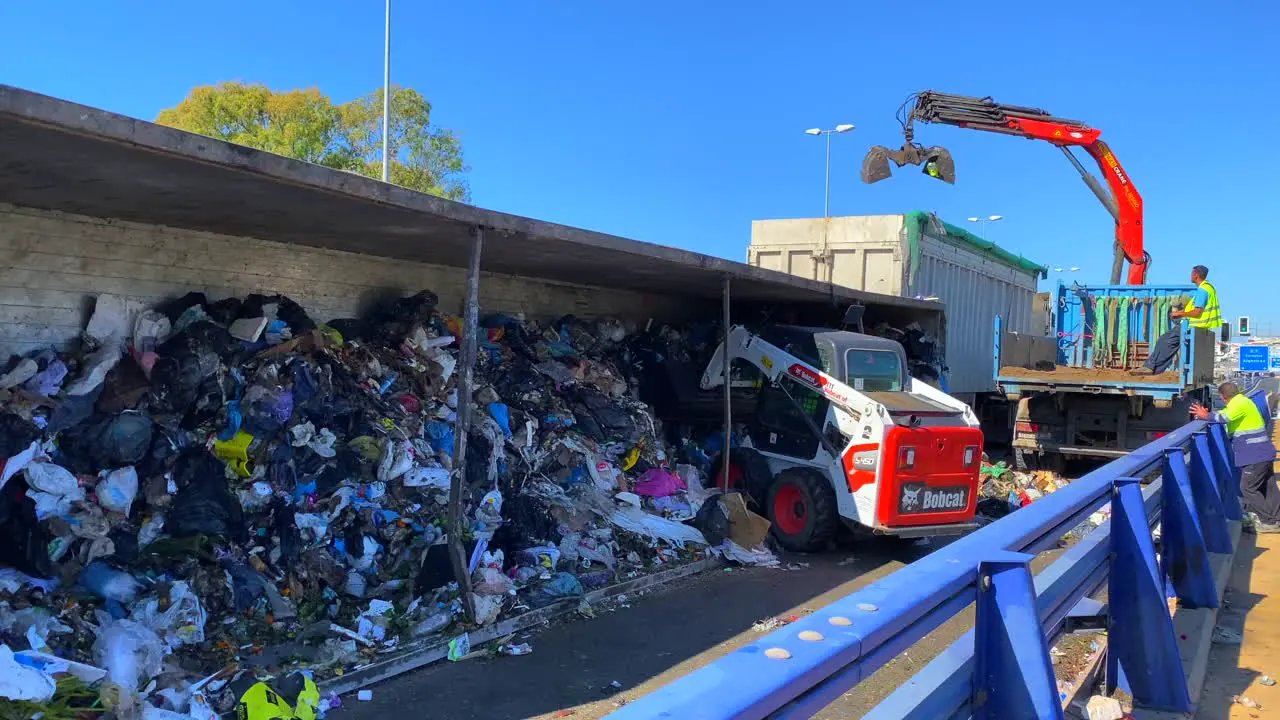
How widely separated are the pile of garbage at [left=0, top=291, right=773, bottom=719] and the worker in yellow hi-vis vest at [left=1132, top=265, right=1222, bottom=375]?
22.1 ft

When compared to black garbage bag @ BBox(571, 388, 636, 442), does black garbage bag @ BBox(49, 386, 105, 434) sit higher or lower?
higher

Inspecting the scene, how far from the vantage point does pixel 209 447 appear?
5.28 m

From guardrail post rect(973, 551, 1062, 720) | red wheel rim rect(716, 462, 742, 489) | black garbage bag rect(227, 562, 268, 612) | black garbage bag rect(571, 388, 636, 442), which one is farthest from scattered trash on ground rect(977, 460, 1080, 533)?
guardrail post rect(973, 551, 1062, 720)

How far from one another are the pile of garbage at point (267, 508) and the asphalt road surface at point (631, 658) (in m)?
0.32

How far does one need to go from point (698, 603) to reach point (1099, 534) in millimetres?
3283

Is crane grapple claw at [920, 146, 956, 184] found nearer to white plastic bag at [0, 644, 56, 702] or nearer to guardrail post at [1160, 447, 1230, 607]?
guardrail post at [1160, 447, 1230, 607]

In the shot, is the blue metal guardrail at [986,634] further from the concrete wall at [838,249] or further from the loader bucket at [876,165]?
the loader bucket at [876,165]

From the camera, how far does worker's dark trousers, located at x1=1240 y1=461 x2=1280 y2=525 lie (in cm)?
809

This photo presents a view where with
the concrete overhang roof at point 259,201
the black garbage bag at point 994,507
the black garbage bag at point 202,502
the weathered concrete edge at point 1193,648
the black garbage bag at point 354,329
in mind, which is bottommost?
the black garbage bag at point 994,507

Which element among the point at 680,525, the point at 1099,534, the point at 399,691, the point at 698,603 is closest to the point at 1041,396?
the point at 680,525

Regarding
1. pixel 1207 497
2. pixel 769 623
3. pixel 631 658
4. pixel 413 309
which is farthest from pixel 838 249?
pixel 631 658

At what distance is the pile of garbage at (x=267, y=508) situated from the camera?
414 cm

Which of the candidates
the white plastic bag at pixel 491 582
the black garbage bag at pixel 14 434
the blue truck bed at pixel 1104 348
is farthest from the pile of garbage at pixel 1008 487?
the black garbage bag at pixel 14 434

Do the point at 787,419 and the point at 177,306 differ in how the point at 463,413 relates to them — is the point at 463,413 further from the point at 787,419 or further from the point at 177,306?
the point at 787,419
